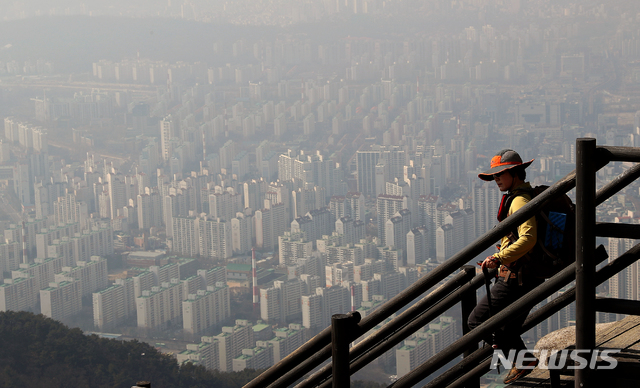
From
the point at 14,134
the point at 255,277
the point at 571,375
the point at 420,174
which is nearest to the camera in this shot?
the point at 571,375

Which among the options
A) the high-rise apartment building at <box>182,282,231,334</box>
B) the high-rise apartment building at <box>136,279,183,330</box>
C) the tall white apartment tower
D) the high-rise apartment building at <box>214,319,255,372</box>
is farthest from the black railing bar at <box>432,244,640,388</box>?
the tall white apartment tower

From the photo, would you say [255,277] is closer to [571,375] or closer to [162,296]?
[162,296]

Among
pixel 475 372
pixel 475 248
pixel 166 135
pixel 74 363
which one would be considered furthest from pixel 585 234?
pixel 166 135

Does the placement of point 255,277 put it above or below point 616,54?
below

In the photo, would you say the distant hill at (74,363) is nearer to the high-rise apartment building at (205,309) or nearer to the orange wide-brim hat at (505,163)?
the high-rise apartment building at (205,309)

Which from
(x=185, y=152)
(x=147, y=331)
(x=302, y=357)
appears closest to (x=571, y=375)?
(x=302, y=357)

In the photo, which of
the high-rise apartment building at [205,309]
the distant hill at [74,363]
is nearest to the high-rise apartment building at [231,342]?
the high-rise apartment building at [205,309]
